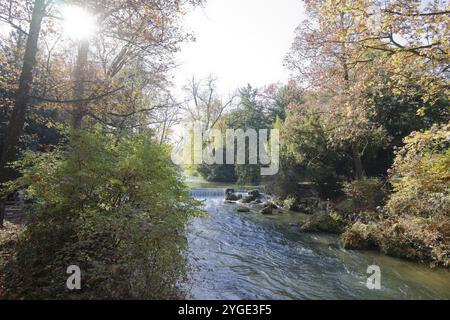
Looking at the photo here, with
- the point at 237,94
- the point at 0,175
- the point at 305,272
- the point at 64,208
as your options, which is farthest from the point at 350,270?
the point at 237,94

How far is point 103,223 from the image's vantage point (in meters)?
3.91

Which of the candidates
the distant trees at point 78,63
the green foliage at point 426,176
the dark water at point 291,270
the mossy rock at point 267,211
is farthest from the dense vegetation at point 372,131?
the distant trees at point 78,63

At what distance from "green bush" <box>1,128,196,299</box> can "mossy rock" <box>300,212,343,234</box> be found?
7617mm

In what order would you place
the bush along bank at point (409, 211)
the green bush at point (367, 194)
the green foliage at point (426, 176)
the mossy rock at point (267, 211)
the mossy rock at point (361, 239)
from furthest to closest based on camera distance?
the mossy rock at point (267, 211) < the green bush at point (367, 194) < the mossy rock at point (361, 239) < the bush along bank at point (409, 211) < the green foliage at point (426, 176)

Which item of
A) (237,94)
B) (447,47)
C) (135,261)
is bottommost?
(135,261)

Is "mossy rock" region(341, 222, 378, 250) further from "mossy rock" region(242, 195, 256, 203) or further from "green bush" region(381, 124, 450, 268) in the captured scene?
"mossy rock" region(242, 195, 256, 203)

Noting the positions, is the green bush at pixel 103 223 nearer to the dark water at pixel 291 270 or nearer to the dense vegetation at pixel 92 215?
the dense vegetation at pixel 92 215

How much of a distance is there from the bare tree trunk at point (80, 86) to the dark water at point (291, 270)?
4255 mm

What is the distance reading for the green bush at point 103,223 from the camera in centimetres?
364

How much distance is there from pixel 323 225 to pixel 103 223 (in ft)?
31.5

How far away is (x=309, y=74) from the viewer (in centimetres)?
1388

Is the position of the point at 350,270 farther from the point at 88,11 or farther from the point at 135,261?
the point at 88,11
